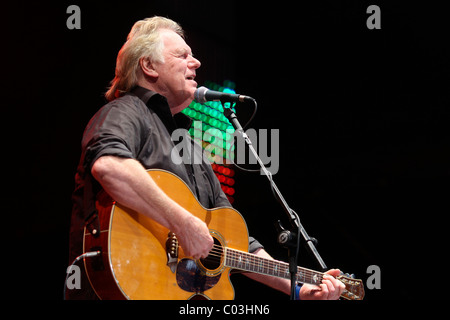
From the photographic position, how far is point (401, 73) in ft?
16.4

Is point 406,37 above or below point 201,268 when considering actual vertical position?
above

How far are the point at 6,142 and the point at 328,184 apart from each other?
129 inches

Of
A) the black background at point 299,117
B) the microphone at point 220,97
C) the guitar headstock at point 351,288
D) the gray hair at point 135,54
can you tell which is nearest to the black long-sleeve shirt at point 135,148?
the gray hair at point 135,54

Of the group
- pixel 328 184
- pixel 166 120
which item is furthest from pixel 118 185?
pixel 328 184

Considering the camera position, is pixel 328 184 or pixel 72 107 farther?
pixel 328 184

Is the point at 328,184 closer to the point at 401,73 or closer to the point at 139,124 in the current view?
the point at 401,73

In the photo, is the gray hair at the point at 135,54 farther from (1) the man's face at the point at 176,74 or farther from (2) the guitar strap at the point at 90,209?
(2) the guitar strap at the point at 90,209

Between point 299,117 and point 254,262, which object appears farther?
point 299,117

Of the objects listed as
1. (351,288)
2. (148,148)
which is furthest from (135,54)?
(351,288)

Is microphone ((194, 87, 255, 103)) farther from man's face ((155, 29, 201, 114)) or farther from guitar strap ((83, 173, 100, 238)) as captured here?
guitar strap ((83, 173, 100, 238))

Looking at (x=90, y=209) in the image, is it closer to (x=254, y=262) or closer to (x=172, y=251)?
(x=172, y=251)

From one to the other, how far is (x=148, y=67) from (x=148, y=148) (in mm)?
639

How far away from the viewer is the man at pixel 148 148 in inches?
80.0

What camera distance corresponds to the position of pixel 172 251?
2.13m
